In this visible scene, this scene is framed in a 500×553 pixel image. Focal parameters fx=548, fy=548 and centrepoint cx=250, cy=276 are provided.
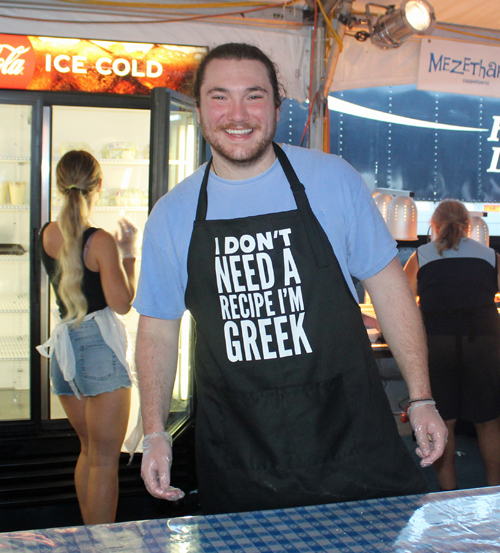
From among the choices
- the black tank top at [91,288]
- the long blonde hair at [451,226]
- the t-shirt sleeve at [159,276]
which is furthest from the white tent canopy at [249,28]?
the t-shirt sleeve at [159,276]

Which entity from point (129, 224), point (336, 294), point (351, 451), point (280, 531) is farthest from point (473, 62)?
point (280, 531)

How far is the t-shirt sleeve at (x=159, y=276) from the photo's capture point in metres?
1.63

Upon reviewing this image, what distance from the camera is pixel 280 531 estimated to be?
0.96m

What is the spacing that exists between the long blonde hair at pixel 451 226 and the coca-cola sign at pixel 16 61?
3045 mm

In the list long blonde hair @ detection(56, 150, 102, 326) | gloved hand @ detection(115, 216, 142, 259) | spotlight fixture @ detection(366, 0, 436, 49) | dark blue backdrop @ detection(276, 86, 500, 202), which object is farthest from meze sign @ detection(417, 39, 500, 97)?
long blonde hair @ detection(56, 150, 102, 326)

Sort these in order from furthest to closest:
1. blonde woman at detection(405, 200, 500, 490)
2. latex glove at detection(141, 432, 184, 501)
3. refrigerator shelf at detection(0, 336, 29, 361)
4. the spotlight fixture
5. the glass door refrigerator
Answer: refrigerator shelf at detection(0, 336, 29, 361), the glass door refrigerator, blonde woman at detection(405, 200, 500, 490), the spotlight fixture, latex glove at detection(141, 432, 184, 501)

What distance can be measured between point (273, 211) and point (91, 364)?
1.53m

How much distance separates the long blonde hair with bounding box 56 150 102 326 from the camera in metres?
2.67

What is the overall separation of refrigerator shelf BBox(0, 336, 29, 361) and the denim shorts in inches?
71.2

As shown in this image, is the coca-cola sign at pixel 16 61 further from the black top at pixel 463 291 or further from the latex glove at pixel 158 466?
the latex glove at pixel 158 466

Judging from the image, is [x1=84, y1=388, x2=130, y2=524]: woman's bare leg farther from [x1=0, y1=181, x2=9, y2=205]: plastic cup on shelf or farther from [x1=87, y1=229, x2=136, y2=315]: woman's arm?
[x1=0, y1=181, x2=9, y2=205]: plastic cup on shelf

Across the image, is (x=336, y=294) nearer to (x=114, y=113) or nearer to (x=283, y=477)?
(x=283, y=477)

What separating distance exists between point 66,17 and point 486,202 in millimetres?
4611

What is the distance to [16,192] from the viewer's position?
4301 mm
